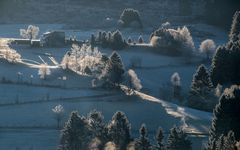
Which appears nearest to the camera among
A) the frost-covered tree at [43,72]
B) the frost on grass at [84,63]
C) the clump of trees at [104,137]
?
the clump of trees at [104,137]

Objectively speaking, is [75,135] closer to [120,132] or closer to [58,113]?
[120,132]

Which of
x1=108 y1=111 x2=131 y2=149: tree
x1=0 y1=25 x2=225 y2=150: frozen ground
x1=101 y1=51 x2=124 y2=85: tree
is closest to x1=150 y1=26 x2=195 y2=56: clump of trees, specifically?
x1=0 y1=25 x2=225 y2=150: frozen ground

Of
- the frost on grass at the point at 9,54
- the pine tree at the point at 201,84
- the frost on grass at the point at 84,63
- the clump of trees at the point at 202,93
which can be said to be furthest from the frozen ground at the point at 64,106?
the pine tree at the point at 201,84

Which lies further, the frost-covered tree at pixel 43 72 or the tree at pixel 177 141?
the frost-covered tree at pixel 43 72

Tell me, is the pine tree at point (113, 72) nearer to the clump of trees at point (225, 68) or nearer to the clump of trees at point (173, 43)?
the clump of trees at point (225, 68)

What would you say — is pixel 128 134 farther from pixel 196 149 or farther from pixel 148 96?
pixel 148 96

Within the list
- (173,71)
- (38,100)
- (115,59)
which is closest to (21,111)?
(38,100)

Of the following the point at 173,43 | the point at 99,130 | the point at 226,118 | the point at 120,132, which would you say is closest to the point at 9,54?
the point at 173,43
